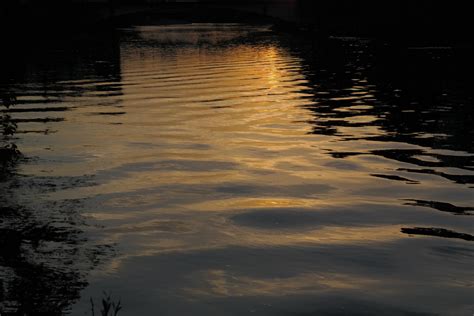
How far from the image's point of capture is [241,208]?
1228 cm

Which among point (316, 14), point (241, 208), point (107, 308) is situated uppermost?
point (107, 308)

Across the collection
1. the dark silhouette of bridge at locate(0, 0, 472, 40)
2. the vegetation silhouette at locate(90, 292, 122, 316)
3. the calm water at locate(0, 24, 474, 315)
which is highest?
the vegetation silhouette at locate(90, 292, 122, 316)

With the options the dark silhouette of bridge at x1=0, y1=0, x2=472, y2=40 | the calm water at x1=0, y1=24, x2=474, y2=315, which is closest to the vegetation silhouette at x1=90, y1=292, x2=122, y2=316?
the calm water at x1=0, y1=24, x2=474, y2=315

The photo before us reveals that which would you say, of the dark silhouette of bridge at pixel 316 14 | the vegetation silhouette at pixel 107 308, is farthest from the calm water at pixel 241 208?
the dark silhouette of bridge at pixel 316 14

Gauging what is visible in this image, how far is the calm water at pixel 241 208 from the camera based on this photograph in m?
8.38

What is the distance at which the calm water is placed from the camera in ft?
27.5

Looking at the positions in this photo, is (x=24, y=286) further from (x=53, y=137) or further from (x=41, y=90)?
(x=41, y=90)

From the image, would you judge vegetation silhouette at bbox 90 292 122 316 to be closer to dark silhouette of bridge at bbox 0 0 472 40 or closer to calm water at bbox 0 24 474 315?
calm water at bbox 0 24 474 315

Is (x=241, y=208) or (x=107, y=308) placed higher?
(x=107, y=308)

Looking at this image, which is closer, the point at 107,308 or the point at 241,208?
the point at 107,308

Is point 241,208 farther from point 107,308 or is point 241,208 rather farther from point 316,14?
point 316,14

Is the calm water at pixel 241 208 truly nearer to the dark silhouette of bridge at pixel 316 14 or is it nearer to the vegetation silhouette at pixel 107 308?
A: the vegetation silhouette at pixel 107 308

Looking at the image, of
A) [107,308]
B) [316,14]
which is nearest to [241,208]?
[107,308]

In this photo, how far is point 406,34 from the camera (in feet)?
249
